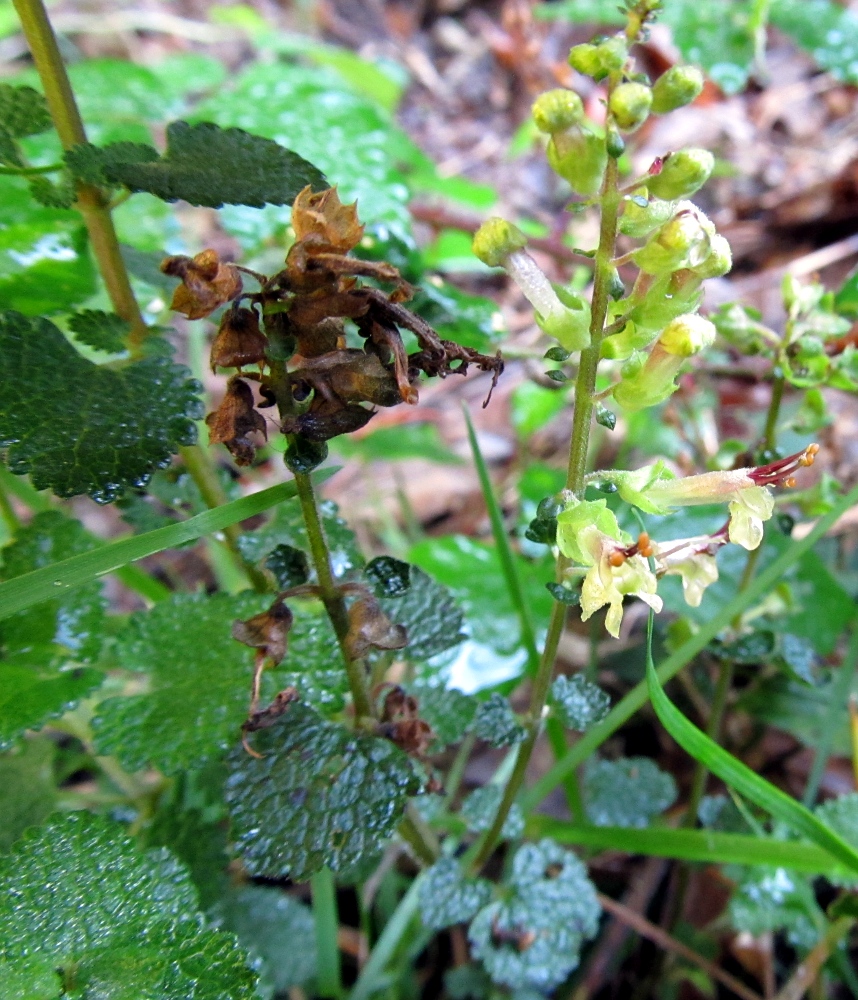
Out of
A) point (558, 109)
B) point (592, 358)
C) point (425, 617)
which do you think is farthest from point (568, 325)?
point (425, 617)

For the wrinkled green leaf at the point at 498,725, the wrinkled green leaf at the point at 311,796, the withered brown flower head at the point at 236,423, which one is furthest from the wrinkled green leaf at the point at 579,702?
the withered brown flower head at the point at 236,423

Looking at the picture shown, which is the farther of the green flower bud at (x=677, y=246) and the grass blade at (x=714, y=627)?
the grass blade at (x=714, y=627)

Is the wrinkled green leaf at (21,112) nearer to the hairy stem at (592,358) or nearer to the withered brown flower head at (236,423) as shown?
the withered brown flower head at (236,423)

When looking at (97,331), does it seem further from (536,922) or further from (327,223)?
(536,922)

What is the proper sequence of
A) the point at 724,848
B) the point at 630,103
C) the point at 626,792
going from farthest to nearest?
the point at 626,792 → the point at 724,848 → the point at 630,103

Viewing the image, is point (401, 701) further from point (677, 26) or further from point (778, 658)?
point (677, 26)
